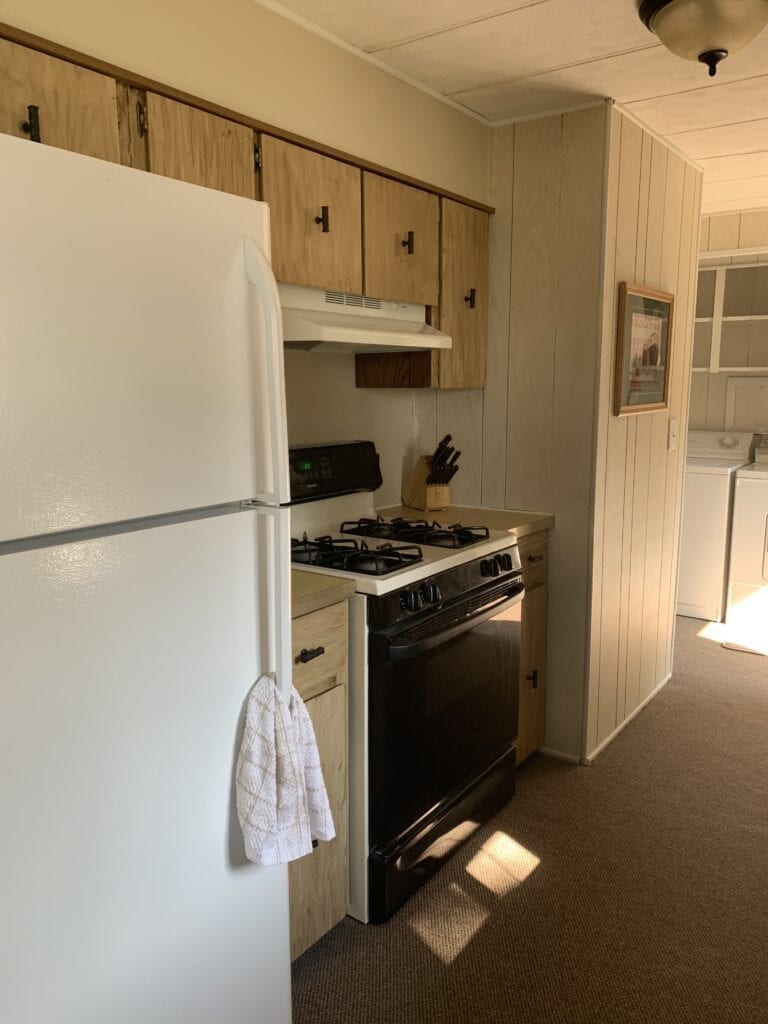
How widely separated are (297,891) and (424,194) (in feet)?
6.98

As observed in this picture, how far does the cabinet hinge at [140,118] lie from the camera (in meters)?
1.66

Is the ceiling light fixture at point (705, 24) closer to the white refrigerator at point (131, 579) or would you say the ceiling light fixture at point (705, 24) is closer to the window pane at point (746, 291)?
the white refrigerator at point (131, 579)

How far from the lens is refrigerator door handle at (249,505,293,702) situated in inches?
53.4

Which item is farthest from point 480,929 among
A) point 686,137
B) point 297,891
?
point 686,137

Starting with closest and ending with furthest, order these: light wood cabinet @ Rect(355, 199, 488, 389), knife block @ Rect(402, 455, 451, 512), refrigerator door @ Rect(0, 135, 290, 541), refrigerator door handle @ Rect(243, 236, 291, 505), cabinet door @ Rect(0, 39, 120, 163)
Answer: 1. refrigerator door @ Rect(0, 135, 290, 541)
2. refrigerator door handle @ Rect(243, 236, 291, 505)
3. cabinet door @ Rect(0, 39, 120, 163)
4. light wood cabinet @ Rect(355, 199, 488, 389)
5. knife block @ Rect(402, 455, 451, 512)

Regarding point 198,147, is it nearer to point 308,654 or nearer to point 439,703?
point 308,654

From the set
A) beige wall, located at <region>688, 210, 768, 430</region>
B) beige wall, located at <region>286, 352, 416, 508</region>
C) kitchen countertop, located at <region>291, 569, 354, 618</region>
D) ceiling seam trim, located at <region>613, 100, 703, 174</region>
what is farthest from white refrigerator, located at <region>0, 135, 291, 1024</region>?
beige wall, located at <region>688, 210, 768, 430</region>

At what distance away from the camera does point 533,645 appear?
293 cm

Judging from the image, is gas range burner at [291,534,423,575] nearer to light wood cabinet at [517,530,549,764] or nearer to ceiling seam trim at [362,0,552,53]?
light wood cabinet at [517,530,549,764]

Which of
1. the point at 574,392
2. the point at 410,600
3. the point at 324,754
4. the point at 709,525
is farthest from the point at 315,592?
the point at 709,525

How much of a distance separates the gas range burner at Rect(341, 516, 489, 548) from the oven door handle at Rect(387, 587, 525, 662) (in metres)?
0.21

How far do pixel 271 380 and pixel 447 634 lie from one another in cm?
110

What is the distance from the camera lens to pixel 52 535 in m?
1.08

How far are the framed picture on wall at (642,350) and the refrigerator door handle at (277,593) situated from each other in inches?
74.7
